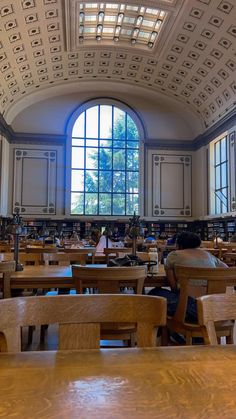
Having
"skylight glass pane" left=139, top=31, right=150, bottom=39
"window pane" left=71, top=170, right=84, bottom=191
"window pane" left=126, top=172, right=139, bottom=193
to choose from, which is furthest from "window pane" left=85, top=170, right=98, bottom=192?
"skylight glass pane" left=139, top=31, right=150, bottom=39

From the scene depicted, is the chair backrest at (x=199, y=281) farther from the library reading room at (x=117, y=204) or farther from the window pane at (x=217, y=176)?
the window pane at (x=217, y=176)

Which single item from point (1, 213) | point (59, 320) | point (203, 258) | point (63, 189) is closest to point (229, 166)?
point (63, 189)

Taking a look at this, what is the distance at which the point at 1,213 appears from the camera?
14.2 meters

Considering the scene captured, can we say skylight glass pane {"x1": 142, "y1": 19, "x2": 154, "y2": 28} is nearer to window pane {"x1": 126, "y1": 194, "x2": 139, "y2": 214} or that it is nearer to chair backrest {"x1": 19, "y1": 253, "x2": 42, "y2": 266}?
window pane {"x1": 126, "y1": 194, "x2": 139, "y2": 214}

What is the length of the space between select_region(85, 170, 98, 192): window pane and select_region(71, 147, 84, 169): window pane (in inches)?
18.1

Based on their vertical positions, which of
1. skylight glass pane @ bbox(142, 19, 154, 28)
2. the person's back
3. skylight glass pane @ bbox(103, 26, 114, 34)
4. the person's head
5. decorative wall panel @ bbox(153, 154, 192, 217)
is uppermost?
skylight glass pane @ bbox(103, 26, 114, 34)

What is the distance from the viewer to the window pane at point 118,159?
16531mm

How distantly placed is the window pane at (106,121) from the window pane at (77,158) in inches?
47.2

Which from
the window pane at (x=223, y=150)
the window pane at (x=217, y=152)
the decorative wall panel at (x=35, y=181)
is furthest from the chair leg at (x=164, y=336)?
the decorative wall panel at (x=35, y=181)

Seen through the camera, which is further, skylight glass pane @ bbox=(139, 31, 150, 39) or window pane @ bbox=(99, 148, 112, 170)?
window pane @ bbox=(99, 148, 112, 170)

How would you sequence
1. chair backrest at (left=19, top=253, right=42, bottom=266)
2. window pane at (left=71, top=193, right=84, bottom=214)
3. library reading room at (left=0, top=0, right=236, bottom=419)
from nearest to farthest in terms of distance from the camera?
library reading room at (left=0, top=0, right=236, bottom=419) < chair backrest at (left=19, top=253, right=42, bottom=266) < window pane at (left=71, top=193, right=84, bottom=214)

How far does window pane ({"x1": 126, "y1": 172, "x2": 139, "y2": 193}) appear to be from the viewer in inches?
650

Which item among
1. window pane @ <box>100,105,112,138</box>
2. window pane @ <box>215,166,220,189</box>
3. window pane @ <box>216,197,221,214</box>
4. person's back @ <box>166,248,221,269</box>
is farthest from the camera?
window pane @ <box>100,105,112,138</box>

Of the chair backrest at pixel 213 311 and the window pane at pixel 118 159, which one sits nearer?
the chair backrest at pixel 213 311
